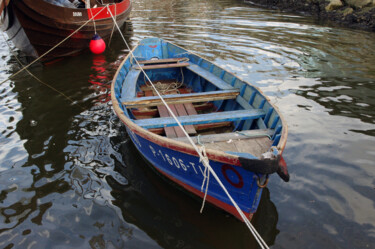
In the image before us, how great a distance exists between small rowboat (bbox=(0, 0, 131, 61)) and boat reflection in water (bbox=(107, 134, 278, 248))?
699cm

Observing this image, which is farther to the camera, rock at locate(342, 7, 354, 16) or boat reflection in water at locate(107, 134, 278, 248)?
rock at locate(342, 7, 354, 16)

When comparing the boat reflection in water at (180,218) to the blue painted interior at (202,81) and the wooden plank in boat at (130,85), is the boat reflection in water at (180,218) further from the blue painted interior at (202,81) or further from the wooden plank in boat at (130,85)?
the wooden plank in boat at (130,85)

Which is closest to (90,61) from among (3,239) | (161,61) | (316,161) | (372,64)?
(161,61)

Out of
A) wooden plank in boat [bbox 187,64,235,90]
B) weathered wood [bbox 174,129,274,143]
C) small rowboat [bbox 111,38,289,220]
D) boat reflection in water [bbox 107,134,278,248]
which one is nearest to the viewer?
small rowboat [bbox 111,38,289,220]

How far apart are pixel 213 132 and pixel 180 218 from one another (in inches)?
74.3

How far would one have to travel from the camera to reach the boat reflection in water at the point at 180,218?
3.78m

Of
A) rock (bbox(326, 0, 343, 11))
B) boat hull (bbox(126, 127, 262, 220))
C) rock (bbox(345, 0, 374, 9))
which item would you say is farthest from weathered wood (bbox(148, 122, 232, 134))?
rock (bbox(326, 0, 343, 11))

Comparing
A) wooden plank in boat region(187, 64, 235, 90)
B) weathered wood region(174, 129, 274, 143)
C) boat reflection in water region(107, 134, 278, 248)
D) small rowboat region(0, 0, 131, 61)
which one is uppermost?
small rowboat region(0, 0, 131, 61)

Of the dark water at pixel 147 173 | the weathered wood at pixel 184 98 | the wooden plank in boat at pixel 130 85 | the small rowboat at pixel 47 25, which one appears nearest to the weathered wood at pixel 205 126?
the weathered wood at pixel 184 98

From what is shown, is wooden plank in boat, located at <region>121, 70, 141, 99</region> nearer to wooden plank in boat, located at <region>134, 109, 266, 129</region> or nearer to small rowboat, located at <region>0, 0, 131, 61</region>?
wooden plank in boat, located at <region>134, 109, 266, 129</region>

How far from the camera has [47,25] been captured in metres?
9.10

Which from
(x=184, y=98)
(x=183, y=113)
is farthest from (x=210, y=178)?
(x=184, y=98)

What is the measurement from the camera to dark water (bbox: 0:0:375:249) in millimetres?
3842

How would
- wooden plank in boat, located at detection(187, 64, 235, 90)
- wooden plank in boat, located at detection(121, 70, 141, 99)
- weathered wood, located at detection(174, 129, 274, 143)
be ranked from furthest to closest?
wooden plank in boat, located at detection(187, 64, 235, 90)
wooden plank in boat, located at detection(121, 70, 141, 99)
weathered wood, located at detection(174, 129, 274, 143)
